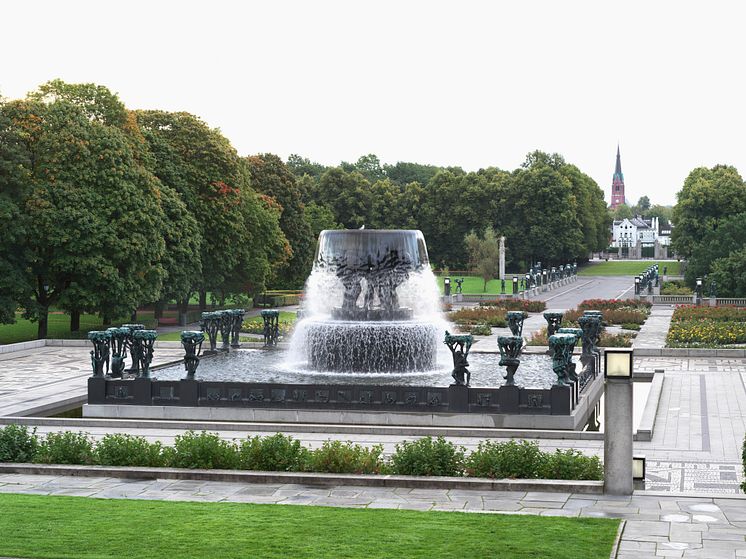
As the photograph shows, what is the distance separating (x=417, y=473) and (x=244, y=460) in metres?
2.69

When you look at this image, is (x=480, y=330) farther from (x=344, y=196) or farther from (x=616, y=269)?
(x=616, y=269)

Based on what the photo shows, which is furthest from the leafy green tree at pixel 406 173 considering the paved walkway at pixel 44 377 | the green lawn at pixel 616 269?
the paved walkway at pixel 44 377

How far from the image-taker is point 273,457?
15.7 meters

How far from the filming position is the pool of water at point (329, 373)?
24.6 metres

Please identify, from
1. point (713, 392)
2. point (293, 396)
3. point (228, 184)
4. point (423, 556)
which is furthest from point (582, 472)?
point (228, 184)

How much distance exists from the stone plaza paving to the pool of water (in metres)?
3.07

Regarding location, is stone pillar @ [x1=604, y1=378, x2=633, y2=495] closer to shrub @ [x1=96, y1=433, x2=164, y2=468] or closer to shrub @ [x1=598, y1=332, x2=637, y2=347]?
shrub @ [x1=96, y1=433, x2=164, y2=468]

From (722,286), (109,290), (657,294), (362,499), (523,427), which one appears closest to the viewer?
(362,499)

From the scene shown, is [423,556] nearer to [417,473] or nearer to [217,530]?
[217,530]

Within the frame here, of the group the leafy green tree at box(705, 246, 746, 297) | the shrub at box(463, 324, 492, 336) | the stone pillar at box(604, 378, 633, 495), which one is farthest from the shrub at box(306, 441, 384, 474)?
the leafy green tree at box(705, 246, 746, 297)

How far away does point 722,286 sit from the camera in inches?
2569

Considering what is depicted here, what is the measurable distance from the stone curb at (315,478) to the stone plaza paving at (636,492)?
0.14 metres

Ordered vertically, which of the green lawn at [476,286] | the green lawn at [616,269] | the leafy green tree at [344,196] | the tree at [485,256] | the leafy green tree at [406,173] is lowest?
the green lawn at [476,286]

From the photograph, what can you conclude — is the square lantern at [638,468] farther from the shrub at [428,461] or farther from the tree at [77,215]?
the tree at [77,215]
